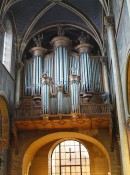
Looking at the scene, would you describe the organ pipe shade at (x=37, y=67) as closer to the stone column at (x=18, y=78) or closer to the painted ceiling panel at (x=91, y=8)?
the stone column at (x=18, y=78)

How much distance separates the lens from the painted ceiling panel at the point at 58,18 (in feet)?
67.7

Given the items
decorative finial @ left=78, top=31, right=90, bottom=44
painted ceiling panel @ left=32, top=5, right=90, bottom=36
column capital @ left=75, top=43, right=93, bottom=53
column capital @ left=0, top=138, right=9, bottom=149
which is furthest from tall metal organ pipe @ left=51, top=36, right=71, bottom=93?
column capital @ left=0, top=138, right=9, bottom=149

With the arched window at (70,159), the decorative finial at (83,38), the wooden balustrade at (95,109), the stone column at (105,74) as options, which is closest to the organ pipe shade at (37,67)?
the decorative finial at (83,38)

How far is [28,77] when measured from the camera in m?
19.7

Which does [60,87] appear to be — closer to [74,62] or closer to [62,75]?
[62,75]

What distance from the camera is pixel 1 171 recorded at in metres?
15.8

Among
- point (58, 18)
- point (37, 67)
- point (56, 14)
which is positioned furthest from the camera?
point (58, 18)

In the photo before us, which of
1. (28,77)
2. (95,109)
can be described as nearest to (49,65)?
(28,77)

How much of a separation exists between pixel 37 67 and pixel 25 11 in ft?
12.7

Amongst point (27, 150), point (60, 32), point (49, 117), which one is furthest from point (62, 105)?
point (60, 32)

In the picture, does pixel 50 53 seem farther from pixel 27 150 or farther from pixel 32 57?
pixel 27 150

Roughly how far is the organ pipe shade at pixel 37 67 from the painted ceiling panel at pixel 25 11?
1.64 m

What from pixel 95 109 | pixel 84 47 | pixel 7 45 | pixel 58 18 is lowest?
pixel 95 109

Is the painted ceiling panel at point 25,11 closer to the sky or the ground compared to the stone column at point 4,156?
closer to the sky
